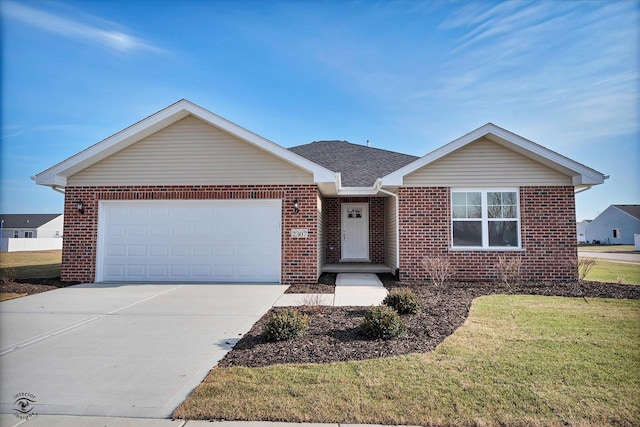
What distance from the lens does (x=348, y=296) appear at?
330 inches

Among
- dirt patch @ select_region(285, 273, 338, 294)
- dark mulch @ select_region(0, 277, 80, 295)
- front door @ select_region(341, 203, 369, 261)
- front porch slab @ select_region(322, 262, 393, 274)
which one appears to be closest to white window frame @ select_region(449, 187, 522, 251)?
front porch slab @ select_region(322, 262, 393, 274)

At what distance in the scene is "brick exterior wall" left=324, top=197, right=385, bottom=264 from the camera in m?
14.2

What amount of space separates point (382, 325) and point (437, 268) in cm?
553

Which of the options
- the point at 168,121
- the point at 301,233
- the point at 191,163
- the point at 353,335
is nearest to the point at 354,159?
the point at 301,233

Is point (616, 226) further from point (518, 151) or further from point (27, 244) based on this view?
point (27, 244)

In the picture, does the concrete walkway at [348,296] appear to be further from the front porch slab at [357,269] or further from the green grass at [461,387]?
the green grass at [461,387]

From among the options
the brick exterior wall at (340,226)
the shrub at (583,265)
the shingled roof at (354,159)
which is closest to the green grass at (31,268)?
the brick exterior wall at (340,226)

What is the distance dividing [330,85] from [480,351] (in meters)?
9.23

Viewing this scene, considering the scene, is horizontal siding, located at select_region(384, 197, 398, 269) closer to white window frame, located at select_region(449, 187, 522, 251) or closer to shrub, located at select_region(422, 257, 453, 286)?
shrub, located at select_region(422, 257, 453, 286)

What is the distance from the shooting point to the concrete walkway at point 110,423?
305 centimetres

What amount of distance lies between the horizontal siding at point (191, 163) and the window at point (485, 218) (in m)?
4.50

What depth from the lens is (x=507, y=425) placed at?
299 cm

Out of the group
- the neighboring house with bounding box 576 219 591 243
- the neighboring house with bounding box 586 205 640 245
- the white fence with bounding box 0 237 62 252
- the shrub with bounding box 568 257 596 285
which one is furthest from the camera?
the neighboring house with bounding box 576 219 591 243

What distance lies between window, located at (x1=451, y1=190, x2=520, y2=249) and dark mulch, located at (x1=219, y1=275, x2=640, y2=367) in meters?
2.08
